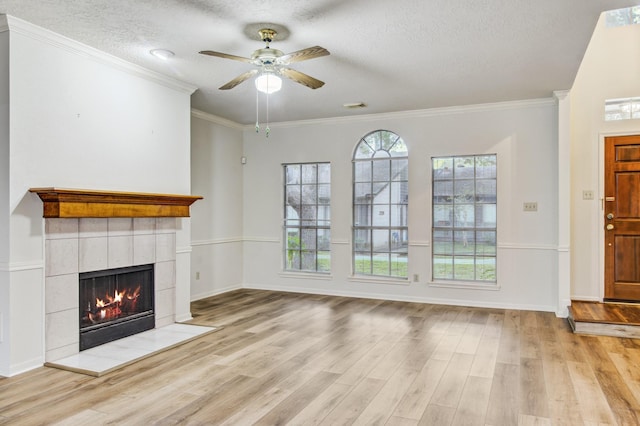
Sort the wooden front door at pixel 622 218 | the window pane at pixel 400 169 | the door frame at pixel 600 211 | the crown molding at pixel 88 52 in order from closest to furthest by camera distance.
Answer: the crown molding at pixel 88 52, the wooden front door at pixel 622 218, the door frame at pixel 600 211, the window pane at pixel 400 169

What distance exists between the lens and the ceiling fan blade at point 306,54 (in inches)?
125

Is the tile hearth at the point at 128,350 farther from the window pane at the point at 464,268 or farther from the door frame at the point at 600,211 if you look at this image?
the door frame at the point at 600,211

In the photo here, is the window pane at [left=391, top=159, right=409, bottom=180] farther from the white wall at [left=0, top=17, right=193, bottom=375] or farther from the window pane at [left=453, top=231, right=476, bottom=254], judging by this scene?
the white wall at [left=0, top=17, right=193, bottom=375]

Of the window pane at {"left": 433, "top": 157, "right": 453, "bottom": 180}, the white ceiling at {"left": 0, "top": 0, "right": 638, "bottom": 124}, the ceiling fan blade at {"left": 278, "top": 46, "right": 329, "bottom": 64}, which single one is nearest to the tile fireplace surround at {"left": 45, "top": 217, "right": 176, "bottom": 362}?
the white ceiling at {"left": 0, "top": 0, "right": 638, "bottom": 124}

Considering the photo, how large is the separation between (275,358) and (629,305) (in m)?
4.48

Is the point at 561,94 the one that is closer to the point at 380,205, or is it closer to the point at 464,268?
the point at 464,268

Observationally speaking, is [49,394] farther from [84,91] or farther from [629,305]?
[629,305]

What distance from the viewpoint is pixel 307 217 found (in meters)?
7.04

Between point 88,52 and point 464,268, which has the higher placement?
point 88,52

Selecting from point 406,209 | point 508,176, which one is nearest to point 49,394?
point 406,209

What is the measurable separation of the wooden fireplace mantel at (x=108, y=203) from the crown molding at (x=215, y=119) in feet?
5.94

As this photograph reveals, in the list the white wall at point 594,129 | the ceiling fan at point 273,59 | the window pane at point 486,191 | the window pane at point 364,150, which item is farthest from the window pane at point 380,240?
the ceiling fan at point 273,59

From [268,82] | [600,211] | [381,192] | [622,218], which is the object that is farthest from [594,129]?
[268,82]

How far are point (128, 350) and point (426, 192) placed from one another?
4178 mm
